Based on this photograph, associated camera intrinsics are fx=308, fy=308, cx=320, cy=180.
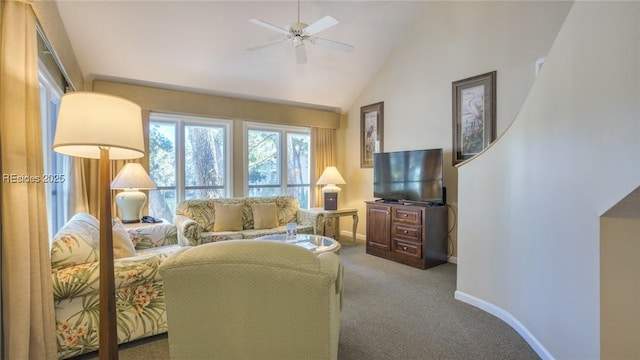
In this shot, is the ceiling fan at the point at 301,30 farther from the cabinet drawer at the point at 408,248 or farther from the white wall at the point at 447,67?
the cabinet drawer at the point at 408,248

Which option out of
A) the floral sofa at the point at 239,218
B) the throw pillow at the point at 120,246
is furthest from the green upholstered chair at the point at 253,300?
the floral sofa at the point at 239,218

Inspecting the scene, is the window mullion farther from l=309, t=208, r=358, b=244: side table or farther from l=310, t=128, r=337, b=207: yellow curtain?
l=310, t=128, r=337, b=207: yellow curtain

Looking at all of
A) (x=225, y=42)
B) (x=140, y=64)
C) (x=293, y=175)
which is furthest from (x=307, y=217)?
(x=140, y=64)

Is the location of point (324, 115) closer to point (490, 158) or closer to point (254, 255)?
point (490, 158)

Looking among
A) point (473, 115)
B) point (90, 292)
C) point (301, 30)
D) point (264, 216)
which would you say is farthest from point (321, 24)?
point (90, 292)

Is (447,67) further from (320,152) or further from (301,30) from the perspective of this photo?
(320,152)

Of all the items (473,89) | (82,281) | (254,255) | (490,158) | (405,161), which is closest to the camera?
(254,255)

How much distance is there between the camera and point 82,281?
1918mm

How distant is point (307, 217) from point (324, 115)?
7.46 feet

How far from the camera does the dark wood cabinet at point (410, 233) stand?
3.98 meters

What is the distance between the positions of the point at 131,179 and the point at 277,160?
8.61 ft

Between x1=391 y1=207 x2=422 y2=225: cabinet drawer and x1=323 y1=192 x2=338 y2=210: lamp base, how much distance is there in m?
1.12

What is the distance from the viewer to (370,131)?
219 inches

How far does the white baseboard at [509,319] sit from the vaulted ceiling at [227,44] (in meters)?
3.69
